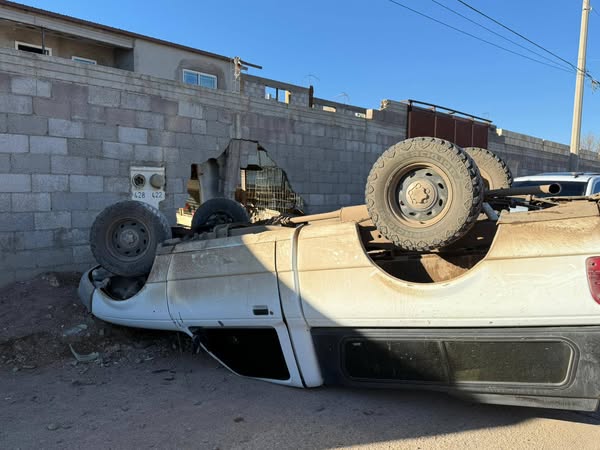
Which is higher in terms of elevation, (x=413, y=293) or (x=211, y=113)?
(x=211, y=113)

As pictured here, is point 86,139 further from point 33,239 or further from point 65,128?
point 33,239

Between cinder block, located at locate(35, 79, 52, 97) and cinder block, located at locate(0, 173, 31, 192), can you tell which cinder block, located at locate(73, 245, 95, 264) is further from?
cinder block, located at locate(35, 79, 52, 97)

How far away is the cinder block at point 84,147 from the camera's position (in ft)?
20.2

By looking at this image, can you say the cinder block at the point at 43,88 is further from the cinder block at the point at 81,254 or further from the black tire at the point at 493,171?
the black tire at the point at 493,171

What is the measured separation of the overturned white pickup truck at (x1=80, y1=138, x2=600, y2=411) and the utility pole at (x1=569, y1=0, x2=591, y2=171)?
16.2m

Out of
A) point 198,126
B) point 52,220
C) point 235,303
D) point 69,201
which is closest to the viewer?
point 235,303

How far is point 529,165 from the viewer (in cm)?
1716

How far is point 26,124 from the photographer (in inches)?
227

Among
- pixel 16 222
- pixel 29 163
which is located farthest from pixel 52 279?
pixel 29 163

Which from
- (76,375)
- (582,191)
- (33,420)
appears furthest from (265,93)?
(33,420)

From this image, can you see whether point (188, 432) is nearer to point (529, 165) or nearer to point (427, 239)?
point (427, 239)

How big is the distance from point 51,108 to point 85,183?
104 centimetres

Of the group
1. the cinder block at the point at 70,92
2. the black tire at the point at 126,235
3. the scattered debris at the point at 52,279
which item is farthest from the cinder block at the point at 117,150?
the black tire at the point at 126,235

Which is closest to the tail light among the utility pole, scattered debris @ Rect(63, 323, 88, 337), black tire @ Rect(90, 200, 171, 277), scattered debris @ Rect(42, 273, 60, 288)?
black tire @ Rect(90, 200, 171, 277)
